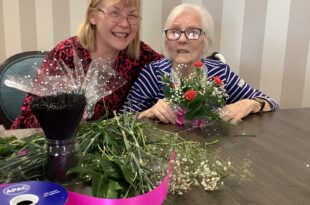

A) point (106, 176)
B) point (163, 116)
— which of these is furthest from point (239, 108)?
point (106, 176)

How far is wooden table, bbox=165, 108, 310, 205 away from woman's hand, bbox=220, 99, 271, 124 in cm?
3

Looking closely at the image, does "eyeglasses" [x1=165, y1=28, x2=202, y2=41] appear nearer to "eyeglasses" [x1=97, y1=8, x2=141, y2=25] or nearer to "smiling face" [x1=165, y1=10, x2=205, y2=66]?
"smiling face" [x1=165, y1=10, x2=205, y2=66]

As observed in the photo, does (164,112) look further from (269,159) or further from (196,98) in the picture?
(269,159)

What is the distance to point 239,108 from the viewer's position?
1.47m

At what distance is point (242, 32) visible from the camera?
88.3 inches

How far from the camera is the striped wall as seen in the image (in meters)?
2.12

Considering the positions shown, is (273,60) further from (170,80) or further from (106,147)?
(106,147)

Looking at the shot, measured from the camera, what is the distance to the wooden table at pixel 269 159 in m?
0.79

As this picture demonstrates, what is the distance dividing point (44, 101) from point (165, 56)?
1.10 metres

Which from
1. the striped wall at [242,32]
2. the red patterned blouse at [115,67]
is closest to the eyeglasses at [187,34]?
the red patterned blouse at [115,67]

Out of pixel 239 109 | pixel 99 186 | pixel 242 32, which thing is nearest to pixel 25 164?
pixel 99 186

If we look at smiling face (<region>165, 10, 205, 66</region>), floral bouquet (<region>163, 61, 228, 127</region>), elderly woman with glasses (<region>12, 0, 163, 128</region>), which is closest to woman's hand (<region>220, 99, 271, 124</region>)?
floral bouquet (<region>163, 61, 228, 127</region>)

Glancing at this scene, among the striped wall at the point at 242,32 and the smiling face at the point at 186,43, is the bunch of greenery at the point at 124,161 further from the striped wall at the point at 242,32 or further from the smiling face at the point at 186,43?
the striped wall at the point at 242,32

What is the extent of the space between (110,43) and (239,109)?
Answer: 64 centimetres
